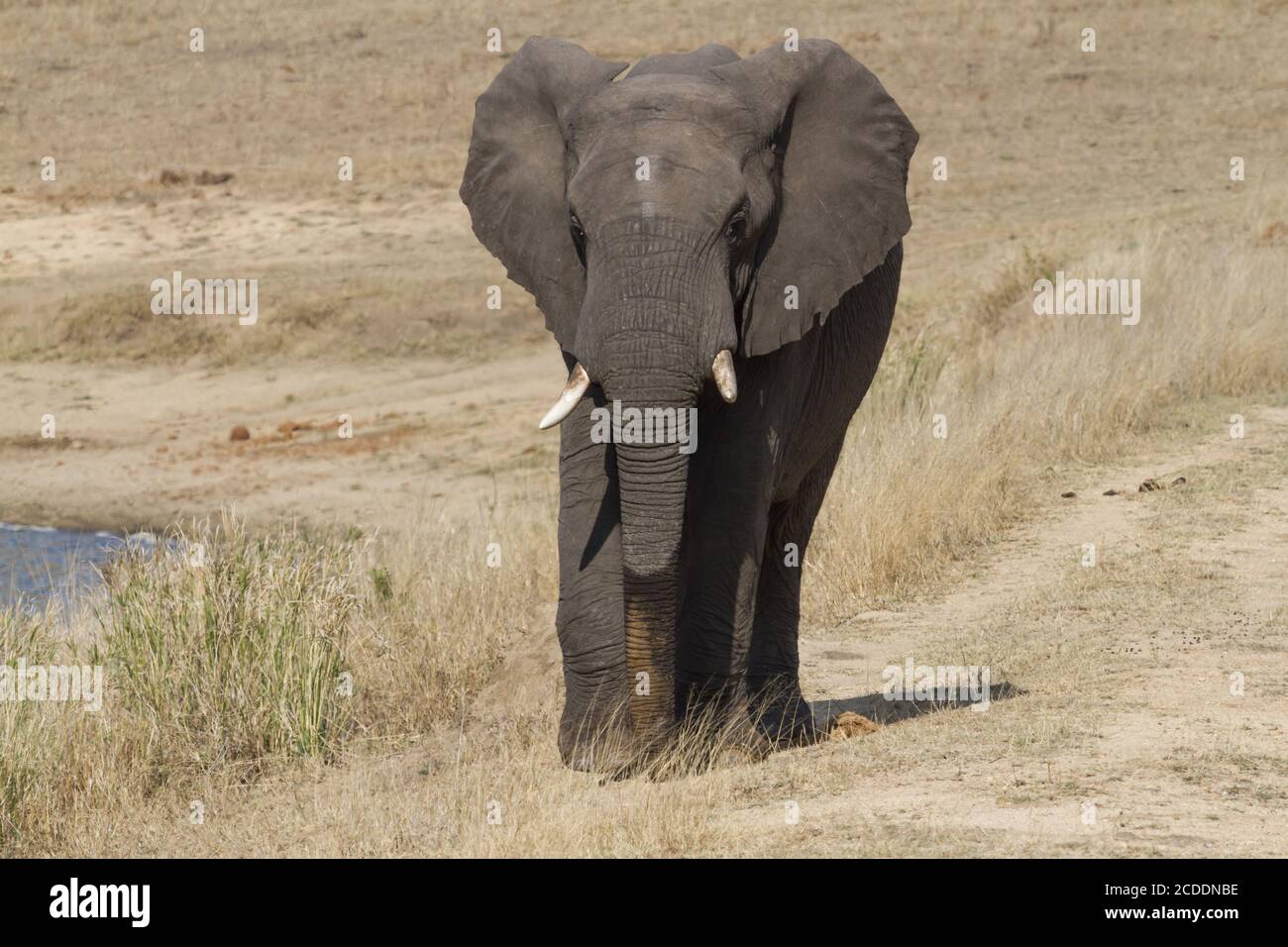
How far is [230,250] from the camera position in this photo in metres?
24.7

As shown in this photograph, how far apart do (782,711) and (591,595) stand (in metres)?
1.38

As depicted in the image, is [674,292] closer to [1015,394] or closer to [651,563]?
[651,563]

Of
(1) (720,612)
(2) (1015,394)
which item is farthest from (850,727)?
(2) (1015,394)

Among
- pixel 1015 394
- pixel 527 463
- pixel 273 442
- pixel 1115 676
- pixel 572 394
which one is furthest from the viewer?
pixel 273 442

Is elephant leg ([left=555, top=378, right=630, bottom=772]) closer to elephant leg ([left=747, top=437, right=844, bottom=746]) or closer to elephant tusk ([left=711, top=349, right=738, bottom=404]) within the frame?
elephant tusk ([left=711, top=349, right=738, bottom=404])

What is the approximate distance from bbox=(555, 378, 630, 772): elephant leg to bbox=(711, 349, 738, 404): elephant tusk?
0.61 metres

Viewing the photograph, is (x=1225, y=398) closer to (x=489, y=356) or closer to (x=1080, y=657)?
(x=1080, y=657)

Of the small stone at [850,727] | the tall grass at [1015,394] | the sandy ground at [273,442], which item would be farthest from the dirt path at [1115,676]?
the sandy ground at [273,442]

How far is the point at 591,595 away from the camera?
683 cm

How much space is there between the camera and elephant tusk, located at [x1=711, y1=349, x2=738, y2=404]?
6.13m

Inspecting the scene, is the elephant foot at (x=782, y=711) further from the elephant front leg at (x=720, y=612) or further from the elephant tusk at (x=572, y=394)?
the elephant tusk at (x=572, y=394)

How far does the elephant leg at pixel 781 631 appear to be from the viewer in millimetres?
7863

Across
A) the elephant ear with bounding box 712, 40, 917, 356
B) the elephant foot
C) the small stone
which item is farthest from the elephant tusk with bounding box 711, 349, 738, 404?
the small stone

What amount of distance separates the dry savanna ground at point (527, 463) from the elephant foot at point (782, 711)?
1.03ft
